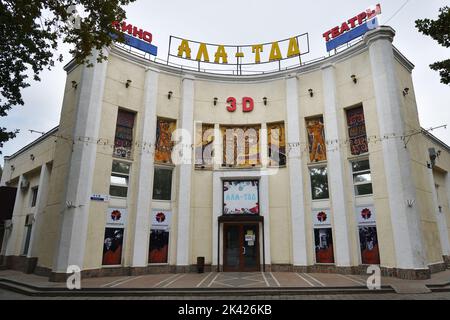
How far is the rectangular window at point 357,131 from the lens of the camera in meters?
15.2

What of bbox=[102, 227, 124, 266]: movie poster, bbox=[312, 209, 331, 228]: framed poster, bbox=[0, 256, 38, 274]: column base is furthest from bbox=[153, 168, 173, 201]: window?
bbox=[312, 209, 331, 228]: framed poster

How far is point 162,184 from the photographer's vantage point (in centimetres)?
1664

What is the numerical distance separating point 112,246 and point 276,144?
1061 centimetres

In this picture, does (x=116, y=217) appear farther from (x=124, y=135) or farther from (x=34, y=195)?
(x=34, y=195)

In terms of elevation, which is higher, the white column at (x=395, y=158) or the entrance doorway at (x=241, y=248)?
the white column at (x=395, y=158)

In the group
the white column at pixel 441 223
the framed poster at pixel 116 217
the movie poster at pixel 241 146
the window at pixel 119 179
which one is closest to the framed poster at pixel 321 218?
the movie poster at pixel 241 146

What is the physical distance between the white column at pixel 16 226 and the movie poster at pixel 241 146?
15.0 metres

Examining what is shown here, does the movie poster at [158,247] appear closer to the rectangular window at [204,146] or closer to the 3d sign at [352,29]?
the rectangular window at [204,146]

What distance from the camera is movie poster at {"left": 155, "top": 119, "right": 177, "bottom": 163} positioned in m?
16.8

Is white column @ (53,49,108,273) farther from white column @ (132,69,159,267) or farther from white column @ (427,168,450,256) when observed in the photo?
white column @ (427,168,450,256)

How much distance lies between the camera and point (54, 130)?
18047 millimetres

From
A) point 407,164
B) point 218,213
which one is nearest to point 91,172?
point 218,213

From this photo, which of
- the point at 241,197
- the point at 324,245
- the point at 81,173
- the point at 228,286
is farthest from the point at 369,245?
the point at 81,173

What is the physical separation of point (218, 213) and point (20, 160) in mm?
16695
